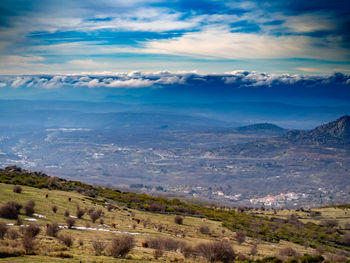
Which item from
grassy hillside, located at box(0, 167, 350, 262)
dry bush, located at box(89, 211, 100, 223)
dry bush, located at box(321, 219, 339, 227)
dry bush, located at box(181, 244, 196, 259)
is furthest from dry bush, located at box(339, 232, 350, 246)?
dry bush, located at box(89, 211, 100, 223)

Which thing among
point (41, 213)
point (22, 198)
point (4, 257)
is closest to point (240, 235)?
point (41, 213)

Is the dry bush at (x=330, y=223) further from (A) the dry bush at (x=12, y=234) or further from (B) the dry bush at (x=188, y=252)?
(A) the dry bush at (x=12, y=234)

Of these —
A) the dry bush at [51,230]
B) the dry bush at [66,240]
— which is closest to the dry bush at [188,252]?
the dry bush at [66,240]

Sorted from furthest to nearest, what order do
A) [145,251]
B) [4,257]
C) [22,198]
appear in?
[22,198] → [145,251] → [4,257]

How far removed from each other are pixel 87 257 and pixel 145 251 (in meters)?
5.62

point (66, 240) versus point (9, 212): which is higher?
point (9, 212)

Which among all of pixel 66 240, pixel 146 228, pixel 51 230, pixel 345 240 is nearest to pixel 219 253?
pixel 66 240

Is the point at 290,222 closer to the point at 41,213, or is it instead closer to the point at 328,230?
the point at 328,230

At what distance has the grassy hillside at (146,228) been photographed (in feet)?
66.5

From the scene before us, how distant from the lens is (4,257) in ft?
52.7

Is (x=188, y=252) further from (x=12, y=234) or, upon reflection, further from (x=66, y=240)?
(x=12, y=234)

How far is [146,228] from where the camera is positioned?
3428 centimetres

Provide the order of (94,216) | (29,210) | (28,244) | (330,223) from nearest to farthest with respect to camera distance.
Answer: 1. (28,244)
2. (29,210)
3. (94,216)
4. (330,223)

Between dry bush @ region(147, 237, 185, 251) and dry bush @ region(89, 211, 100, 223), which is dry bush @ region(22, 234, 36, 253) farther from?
dry bush @ region(89, 211, 100, 223)
